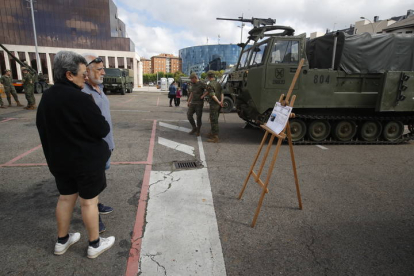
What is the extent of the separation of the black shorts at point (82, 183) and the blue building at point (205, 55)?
115 metres

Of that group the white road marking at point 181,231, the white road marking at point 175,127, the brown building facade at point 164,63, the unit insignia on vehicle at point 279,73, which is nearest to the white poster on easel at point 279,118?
the white road marking at point 181,231

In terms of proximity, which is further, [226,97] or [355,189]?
[226,97]

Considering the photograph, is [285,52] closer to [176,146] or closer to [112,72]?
[176,146]

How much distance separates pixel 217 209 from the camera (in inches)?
135

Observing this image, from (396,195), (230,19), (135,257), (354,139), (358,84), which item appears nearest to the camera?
(135,257)

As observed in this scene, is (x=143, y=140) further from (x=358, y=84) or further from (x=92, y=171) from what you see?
(x=358, y=84)

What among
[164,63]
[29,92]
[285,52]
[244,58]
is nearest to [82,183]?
[285,52]

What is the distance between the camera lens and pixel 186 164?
16.9ft

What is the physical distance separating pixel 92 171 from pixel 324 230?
2.71 m

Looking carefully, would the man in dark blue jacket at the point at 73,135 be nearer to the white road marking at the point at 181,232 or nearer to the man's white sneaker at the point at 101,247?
the man's white sneaker at the point at 101,247

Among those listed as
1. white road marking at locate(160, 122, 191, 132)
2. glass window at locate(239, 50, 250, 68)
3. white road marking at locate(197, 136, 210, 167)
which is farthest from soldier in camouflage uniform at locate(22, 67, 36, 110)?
glass window at locate(239, 50, 250, 68)

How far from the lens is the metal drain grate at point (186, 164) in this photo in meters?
4.99

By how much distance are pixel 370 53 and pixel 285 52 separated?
92.8 inches

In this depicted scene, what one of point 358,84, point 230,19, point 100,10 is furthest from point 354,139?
point 100,10
